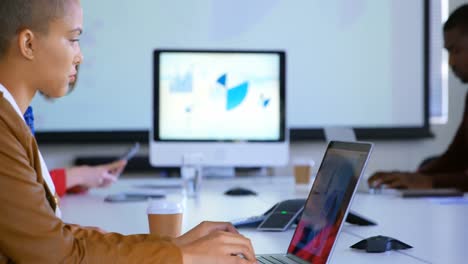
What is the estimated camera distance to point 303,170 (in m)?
3.23

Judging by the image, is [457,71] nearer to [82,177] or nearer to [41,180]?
[82,177]

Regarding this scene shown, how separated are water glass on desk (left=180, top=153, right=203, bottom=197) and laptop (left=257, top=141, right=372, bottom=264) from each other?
1492 millimetres

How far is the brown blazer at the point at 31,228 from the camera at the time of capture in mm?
1050

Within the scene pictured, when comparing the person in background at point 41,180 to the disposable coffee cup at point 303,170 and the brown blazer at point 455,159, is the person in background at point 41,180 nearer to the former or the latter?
the disposable coffee cup at point 303,170

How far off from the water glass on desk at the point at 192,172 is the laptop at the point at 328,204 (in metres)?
1.49

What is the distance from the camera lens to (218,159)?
3.12 meters

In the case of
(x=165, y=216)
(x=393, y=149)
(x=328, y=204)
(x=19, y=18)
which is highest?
(x=19, y=18)

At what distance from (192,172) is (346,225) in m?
1.27

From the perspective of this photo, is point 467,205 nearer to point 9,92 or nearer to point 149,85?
point 9,92

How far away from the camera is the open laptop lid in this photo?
1.24 metres

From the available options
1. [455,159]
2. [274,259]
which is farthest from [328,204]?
[455,159]

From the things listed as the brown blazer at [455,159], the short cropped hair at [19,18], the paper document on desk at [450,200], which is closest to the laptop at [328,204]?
the short cropped hair at [19,18]

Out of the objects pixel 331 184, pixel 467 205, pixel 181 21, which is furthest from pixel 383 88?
pixel 331 184

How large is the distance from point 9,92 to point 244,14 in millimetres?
3476
